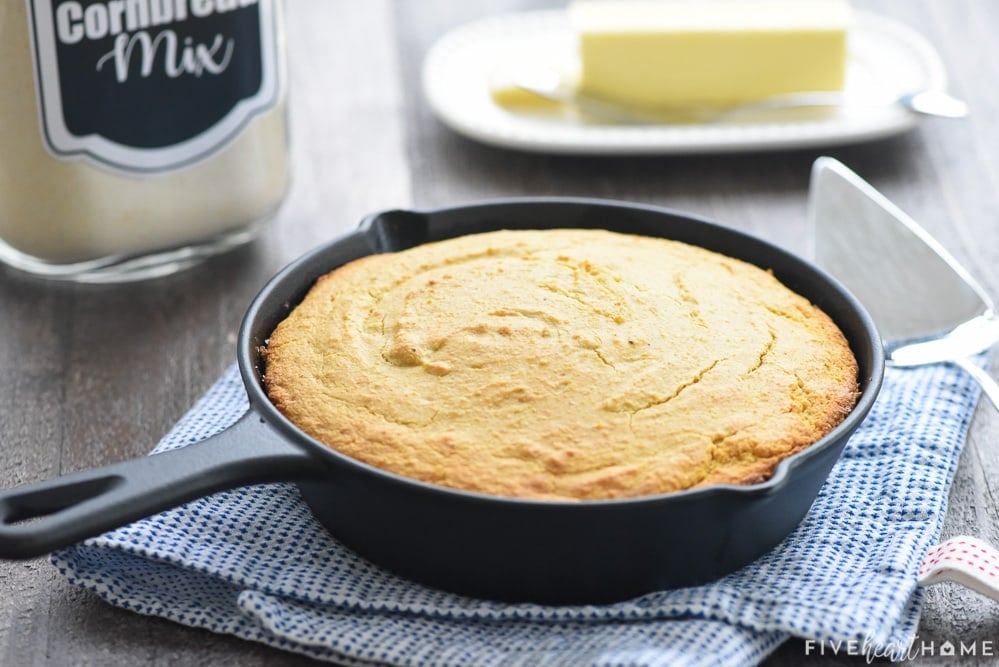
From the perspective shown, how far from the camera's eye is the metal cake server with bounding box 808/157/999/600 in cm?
150

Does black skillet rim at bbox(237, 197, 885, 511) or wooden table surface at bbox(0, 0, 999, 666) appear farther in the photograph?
wooden table surface at bbox(0, 0, 999, 666)

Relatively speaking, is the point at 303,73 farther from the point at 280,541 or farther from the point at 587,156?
the point at 280,541

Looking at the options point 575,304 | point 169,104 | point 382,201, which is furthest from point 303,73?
point 575,304

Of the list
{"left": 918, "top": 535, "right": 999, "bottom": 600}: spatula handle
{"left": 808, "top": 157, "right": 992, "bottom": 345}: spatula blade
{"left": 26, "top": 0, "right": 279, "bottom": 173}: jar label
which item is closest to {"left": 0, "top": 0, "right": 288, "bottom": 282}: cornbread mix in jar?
{"left": 26, "top": 0, "right": 279, "bottom": 173}: jar label

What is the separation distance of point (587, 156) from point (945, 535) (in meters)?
1.05

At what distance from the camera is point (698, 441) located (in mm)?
1090

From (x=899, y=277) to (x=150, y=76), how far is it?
101cm

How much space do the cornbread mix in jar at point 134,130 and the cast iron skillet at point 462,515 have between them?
0.55m

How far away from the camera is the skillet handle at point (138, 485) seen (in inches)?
37.1

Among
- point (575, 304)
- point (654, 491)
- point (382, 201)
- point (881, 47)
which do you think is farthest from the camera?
point (881, 47)

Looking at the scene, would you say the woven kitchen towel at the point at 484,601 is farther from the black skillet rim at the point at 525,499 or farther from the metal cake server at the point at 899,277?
the metal cake server at the point at 899,277

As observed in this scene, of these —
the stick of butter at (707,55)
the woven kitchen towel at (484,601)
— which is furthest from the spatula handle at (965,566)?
the stick of butter at (707,55)

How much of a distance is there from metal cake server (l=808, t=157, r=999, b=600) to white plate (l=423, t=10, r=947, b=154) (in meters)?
0.34

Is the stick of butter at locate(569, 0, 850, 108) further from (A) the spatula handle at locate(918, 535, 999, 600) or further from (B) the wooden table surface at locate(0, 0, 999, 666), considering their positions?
(A) the spatula handle at locate(918, 535, 999, 600)
